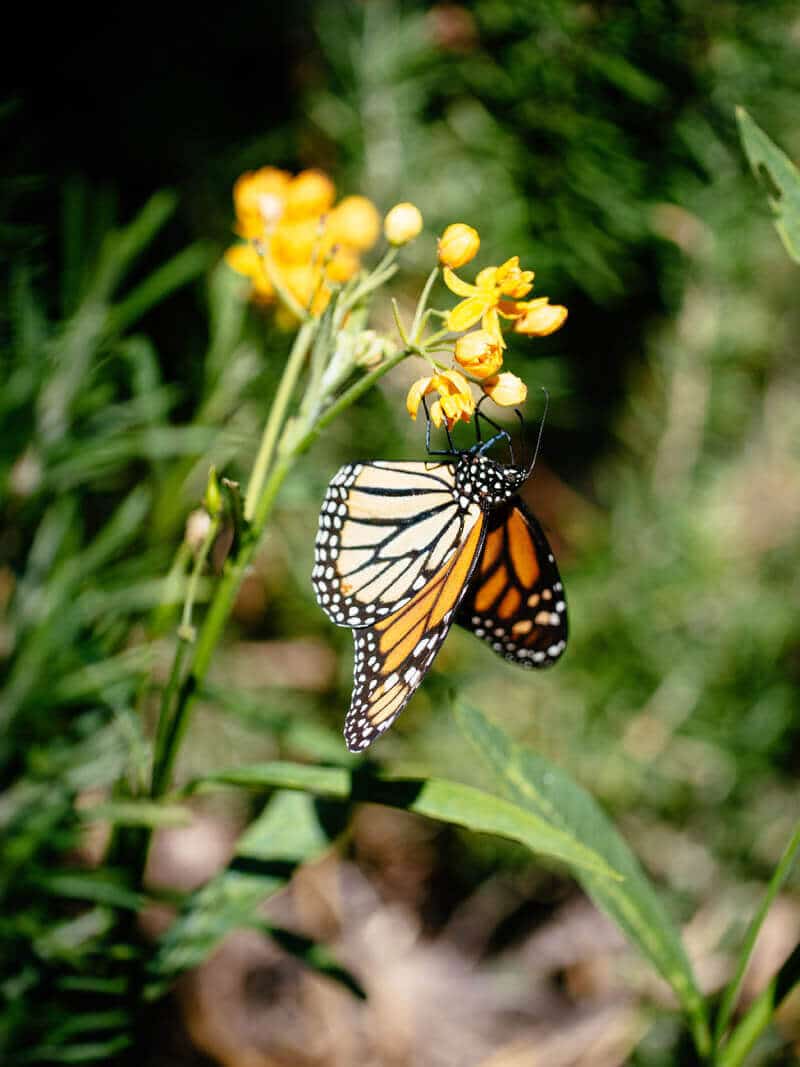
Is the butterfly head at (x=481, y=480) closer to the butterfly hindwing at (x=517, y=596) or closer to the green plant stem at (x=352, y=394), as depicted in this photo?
the butterfly hindwing at (x=517, y=596)

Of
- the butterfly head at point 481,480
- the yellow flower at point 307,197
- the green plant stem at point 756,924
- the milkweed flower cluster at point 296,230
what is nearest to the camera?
the green plant stem at point 756,924

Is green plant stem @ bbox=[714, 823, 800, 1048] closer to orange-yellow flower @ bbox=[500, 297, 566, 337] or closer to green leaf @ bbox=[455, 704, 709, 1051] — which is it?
green leaf @ bbox=[455, 704, 709, 1051]

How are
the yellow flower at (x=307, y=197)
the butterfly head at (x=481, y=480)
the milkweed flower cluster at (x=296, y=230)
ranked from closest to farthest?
1. the butterfly head at (x=481, y=480)
2. the milkweed flower cluster at (x=296, y=230)
3. the yellow flower at (x=307, y=197)

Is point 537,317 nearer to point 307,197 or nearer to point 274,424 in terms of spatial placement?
point 274,424


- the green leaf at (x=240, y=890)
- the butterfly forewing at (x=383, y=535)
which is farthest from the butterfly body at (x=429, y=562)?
the green leaf at (x=240, y=890)

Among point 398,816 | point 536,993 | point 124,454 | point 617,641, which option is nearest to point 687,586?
point 617,641

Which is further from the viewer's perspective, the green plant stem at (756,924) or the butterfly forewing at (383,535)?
the butterfly forewing at (383,535)

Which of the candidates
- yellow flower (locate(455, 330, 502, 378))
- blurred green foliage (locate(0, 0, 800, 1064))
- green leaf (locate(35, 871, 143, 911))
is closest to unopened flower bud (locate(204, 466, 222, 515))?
yellow flower (locate(455, 330, 502, 378))
